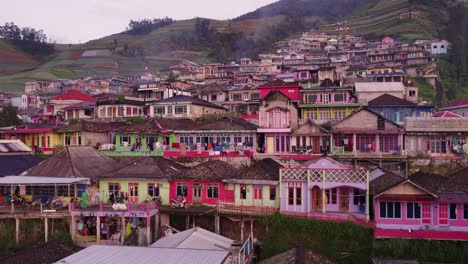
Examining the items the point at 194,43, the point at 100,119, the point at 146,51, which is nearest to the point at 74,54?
the point at 146,51

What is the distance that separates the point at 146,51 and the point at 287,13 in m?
51.4

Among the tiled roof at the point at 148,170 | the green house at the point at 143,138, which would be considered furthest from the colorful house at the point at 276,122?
the green house at the point at 143,138

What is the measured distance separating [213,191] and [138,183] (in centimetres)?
540

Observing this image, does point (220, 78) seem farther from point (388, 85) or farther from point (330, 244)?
point (330, 244)

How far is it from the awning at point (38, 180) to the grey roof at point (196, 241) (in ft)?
30.5

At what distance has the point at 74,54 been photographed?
146875 millimetres

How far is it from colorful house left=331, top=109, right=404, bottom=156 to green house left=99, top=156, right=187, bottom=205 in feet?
44.2

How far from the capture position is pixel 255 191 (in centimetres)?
2941

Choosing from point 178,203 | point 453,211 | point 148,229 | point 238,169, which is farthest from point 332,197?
point 148,229

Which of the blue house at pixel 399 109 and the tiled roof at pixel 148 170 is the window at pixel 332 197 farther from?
the blue house at pixel 399 109

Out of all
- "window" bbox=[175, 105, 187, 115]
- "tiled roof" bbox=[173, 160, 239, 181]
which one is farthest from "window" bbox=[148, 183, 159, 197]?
"window" bbox=[175, 105, 187, 115]

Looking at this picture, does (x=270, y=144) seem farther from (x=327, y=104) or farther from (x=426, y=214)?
(x=426, y=214)

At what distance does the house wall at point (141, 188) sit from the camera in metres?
31.2

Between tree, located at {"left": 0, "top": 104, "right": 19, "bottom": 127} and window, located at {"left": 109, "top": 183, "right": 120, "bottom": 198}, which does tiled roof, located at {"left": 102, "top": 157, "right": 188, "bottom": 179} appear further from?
tree, located at {"left": 0, "top": 104, "right": 19, "bottom": 127}
